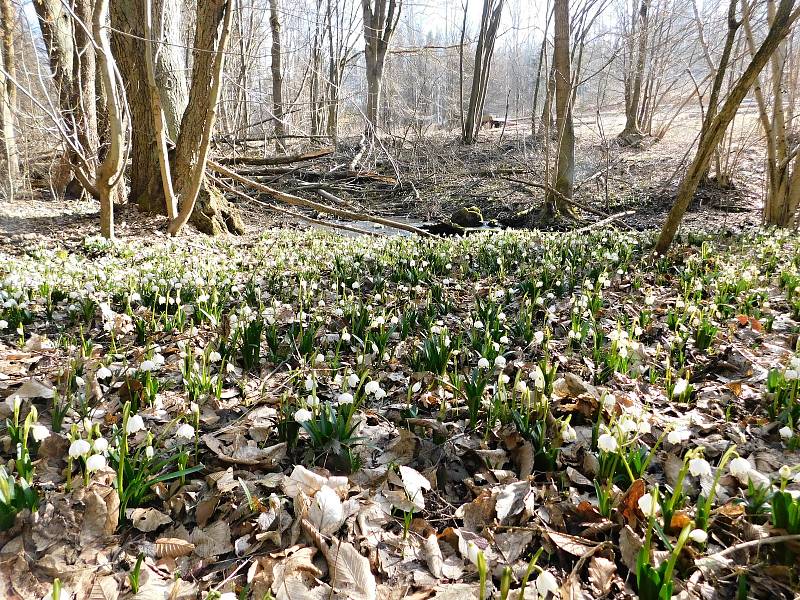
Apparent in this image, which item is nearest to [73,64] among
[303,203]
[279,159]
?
[279,159]

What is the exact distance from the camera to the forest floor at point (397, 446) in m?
1.57

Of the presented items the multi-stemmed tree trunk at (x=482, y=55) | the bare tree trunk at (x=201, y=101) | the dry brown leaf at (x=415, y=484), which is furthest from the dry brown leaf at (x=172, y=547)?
the multi-stemmed tree trunk at (x=482, y=55)

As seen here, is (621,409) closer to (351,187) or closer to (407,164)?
(351,187)

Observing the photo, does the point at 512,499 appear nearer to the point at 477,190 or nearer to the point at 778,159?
the point at 778,159

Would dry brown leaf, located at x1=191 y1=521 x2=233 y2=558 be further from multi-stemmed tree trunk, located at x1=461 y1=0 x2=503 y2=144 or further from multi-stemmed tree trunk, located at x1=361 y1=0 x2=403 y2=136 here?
multi-stemmed tree trunk, located at x1=461 y1=0 x2=503 y2=144

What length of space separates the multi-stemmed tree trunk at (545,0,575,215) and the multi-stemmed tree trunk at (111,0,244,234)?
6.03 m

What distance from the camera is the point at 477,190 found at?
1428cm

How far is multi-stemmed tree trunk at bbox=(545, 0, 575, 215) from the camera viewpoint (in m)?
8.88

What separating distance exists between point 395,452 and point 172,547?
3.20 feet

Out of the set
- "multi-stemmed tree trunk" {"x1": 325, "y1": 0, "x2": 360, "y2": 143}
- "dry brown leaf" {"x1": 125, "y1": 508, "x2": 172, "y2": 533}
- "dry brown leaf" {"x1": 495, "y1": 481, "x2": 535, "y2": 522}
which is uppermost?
"multi-stemmed tree trunk" {"x1": 325, "y1": 0, "x2": 360, "y2": 143}

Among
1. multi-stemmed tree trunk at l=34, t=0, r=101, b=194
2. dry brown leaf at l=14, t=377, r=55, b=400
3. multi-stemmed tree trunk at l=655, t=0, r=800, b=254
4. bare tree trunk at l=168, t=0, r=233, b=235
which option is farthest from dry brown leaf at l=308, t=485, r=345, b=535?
multi-stemmed tree trunk at l=34, t=0, r=101, b=194

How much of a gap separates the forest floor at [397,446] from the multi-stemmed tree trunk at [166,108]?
3346 millimetres

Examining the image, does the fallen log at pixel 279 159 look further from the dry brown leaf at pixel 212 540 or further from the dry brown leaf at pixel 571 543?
the dry brown leaf at pixel 571 543

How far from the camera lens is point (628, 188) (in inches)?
514
